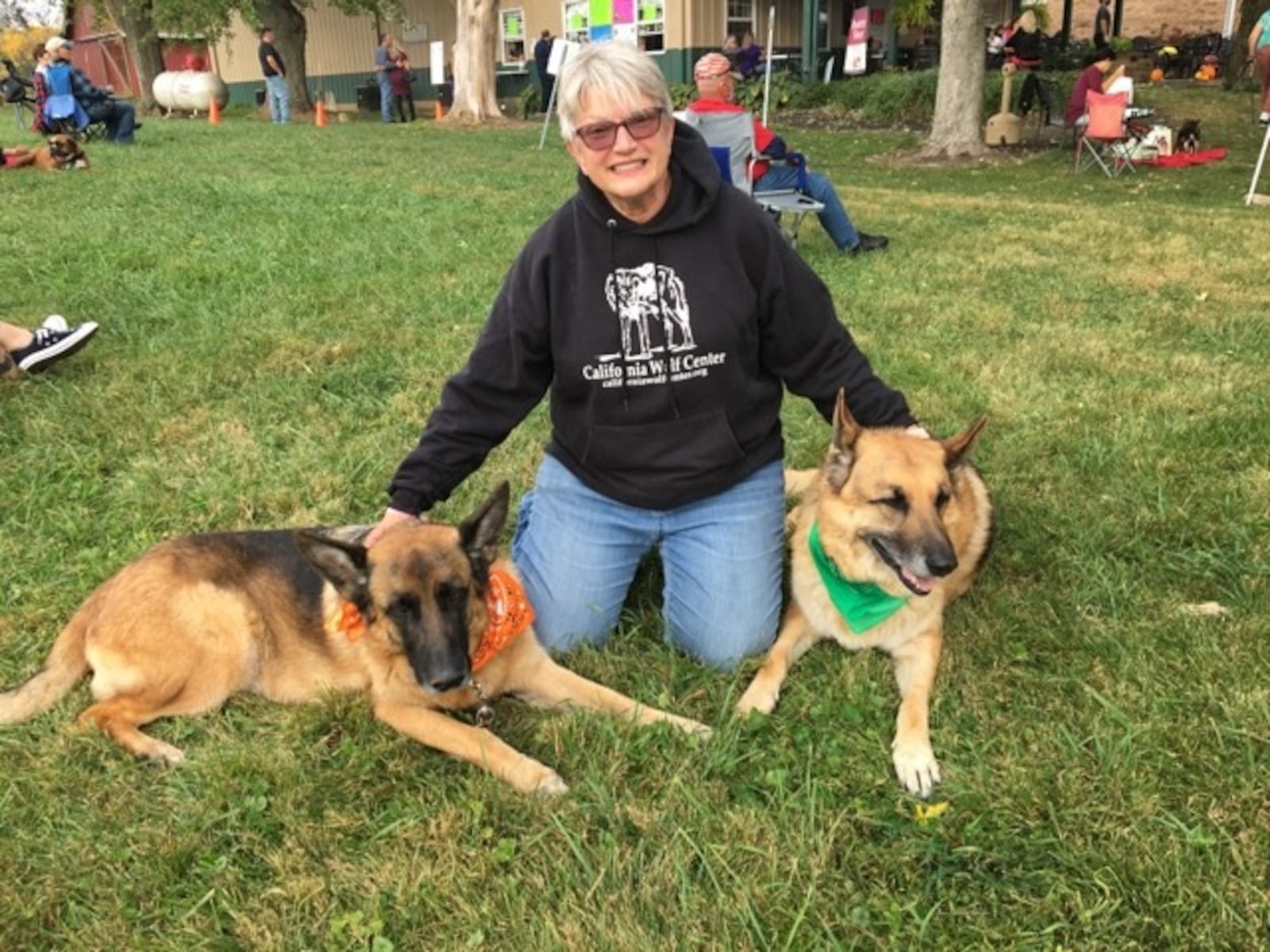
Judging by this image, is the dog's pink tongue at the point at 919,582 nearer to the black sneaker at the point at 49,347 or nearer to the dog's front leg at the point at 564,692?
the dog's front leg at the point at 564,692

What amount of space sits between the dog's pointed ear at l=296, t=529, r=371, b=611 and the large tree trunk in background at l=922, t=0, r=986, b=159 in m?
13.9

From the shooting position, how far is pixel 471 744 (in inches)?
101

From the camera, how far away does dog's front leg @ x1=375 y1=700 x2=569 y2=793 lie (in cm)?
247

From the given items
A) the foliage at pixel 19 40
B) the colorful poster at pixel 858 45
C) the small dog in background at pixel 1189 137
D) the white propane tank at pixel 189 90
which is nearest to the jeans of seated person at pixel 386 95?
the white propane tank at pixel 189 90

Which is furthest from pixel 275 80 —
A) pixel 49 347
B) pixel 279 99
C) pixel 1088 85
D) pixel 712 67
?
pixel 49 347

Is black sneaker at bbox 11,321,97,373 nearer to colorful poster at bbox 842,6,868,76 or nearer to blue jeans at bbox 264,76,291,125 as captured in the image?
colorful poster at bbox 842,6,868,76

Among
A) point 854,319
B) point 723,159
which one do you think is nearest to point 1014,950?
point 854,319

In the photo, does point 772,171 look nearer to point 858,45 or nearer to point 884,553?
point 884,553

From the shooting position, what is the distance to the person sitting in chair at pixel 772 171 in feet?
26.5

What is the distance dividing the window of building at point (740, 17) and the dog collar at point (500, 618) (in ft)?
85.7

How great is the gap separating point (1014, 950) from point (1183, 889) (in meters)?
0.42

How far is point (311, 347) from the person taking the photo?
567cm

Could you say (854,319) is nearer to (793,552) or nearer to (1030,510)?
(1030,510)

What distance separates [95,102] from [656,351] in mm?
16557
